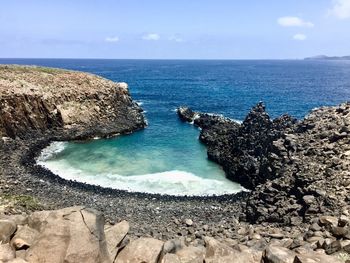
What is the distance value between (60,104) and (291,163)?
4795cm

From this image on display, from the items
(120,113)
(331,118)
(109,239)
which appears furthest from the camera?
(120,113)

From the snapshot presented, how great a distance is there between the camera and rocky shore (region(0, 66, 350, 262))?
60.5 ft

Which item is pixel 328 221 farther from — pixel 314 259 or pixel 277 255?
pixel 277 255

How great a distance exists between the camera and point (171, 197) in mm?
45219

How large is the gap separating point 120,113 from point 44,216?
64.4 metres

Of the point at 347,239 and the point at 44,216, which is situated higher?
the point at 44,216

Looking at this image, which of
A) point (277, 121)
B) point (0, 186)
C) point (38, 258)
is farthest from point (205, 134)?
point (38, 258)

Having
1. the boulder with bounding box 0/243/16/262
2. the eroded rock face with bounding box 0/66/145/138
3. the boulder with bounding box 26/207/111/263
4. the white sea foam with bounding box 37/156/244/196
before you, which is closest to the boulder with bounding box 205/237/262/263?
the boulder with bounding box 26/207/111/263

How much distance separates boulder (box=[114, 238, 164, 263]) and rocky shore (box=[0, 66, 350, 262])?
0.16 feet

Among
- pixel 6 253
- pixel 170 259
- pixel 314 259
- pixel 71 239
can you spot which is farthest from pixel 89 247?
pixel 314 259

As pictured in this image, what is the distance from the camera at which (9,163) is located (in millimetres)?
53719

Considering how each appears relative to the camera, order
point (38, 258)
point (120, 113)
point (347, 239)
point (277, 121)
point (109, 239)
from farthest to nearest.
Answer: point (120, 113) → point (277, 121) → point (347, 239) → point (109, 239) → point (38, 258)

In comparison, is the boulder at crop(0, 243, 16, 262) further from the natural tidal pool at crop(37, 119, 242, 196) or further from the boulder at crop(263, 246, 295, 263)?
the natural tidal pool at crop(37, 119, 242, 196)

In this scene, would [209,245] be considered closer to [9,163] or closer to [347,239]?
[347,239]
